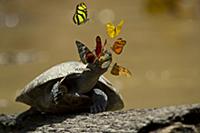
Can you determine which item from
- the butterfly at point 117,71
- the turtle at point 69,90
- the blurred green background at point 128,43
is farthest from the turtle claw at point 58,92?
the blurred green background at point 128,43

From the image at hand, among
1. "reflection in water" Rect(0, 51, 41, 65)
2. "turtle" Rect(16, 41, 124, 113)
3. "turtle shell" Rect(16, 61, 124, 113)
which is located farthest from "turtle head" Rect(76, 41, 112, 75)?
"reflection in water" Rect(0, 51, 41, 65)

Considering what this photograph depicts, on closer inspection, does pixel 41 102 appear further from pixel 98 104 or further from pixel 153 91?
pixel 153 91

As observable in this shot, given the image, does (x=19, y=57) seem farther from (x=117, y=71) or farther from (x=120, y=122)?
(x=120, y=122)

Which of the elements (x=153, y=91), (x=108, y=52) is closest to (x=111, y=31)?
(x=108, y=52)

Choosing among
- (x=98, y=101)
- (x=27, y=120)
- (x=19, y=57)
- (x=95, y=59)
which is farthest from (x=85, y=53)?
(x=19, y=57)

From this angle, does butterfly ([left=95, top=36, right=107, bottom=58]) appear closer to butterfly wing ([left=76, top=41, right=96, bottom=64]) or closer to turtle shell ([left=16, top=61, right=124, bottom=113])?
Result: butterfly wing ([left=76, top=41, right=96, bottom=64])
